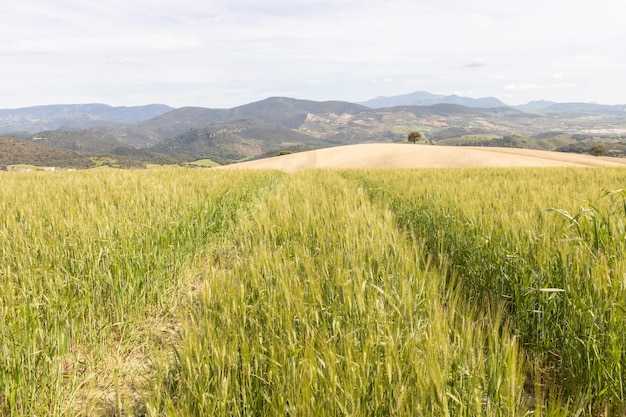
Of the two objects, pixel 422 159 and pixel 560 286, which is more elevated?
pixel 422 159

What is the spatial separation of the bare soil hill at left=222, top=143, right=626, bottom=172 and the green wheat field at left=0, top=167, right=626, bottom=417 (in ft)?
96.6

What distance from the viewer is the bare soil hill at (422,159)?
3478cm

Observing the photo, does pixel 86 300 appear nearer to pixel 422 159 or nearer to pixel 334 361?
pixel 334 361

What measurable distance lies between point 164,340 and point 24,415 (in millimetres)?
987

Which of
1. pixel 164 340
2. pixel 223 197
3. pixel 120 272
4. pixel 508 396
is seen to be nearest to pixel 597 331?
pixel 508 396

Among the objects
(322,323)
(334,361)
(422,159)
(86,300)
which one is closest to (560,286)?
(322,323)

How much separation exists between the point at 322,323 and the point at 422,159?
129ft

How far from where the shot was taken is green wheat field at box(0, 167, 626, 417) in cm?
140

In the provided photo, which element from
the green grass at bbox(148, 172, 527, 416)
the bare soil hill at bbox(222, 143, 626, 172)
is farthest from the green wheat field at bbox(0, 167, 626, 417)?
the bare soil hill at bbox(222, 143, 626, 172)

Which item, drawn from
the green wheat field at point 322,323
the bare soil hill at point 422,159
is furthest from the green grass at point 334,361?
the bare soil hill at point 422,159

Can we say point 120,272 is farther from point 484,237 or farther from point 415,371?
point 484,237

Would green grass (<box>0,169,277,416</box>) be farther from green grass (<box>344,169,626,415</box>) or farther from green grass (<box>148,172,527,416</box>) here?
green grass (<box>344,169,626,415</box>)

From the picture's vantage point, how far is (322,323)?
1957 millimetres

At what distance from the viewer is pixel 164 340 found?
97.4 inches
